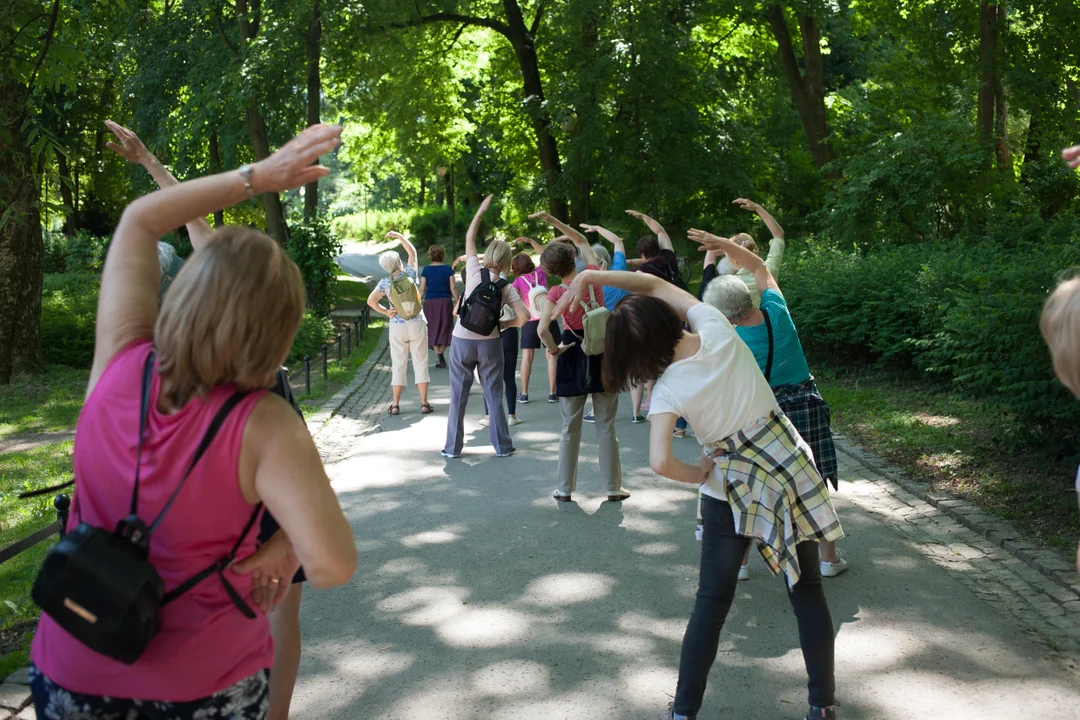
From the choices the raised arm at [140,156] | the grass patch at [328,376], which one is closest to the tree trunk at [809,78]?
the grass patch at [328,376]

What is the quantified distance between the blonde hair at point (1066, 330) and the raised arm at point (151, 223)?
168 cm

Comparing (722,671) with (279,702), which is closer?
(279,702)

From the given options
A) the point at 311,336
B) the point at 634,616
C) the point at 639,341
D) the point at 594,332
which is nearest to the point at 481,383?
the point at 594,332

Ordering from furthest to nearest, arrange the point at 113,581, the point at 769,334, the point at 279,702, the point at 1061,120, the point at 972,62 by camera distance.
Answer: the point at 972,62 < the point at 1061,120 < the point at 769,334 < the point at 279,702 < the point at 113,581

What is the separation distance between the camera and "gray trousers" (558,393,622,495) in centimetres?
800

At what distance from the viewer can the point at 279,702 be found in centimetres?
365

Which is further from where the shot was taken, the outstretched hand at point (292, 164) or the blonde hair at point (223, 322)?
the outstretched hand at point (292, 164)

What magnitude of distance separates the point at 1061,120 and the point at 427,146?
66.3 feet

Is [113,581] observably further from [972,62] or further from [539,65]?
[539,65]

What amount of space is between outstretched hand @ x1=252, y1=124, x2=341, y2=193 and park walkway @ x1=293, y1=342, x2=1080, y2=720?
106 inches

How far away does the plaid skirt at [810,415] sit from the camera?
5863 mm

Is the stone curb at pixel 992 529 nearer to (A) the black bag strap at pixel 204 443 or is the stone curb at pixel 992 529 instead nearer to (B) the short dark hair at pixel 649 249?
(B) the short dark hair at pixel 649 249

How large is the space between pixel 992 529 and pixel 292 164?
580 cm

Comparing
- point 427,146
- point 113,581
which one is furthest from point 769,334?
point 427,146
